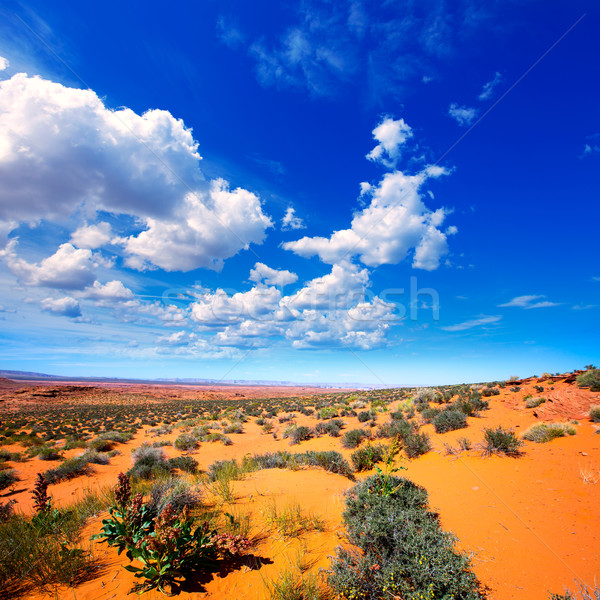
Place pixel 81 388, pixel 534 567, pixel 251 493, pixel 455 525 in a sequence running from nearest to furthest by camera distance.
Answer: pixel 534 567 < pixel 455 525 < pixel 251 493 < pixel 81 388

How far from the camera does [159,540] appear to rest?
3.30 meters

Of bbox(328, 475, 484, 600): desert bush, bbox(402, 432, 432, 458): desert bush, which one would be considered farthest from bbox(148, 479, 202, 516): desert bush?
bbox(402, 432, 432, 458): desert bush

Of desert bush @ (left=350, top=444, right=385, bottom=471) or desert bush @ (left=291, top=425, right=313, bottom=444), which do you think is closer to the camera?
desert bush @ (left=350, top=444, right=385, bottom=471)

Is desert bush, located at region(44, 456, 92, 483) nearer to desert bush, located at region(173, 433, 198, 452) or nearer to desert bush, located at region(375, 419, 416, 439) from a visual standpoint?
desert bush, located at region(173, 433, 198, 452)

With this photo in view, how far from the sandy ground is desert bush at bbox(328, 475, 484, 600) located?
22.1 inches

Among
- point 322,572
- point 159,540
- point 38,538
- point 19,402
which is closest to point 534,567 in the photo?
point 322,572

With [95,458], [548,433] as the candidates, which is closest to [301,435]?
[95,458]

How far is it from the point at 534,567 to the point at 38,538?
7.27 m

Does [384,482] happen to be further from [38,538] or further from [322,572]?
[38,538]

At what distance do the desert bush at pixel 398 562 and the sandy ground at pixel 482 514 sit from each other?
0.56 meters

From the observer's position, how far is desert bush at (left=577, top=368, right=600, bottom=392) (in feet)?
45.5

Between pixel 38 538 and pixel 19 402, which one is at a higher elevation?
pixel 38 538

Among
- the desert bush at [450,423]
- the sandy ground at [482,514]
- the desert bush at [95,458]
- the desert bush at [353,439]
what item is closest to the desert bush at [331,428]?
the desert bush at [353,439]

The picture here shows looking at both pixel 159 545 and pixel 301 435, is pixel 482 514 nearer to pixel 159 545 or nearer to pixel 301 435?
pixel 159 545
